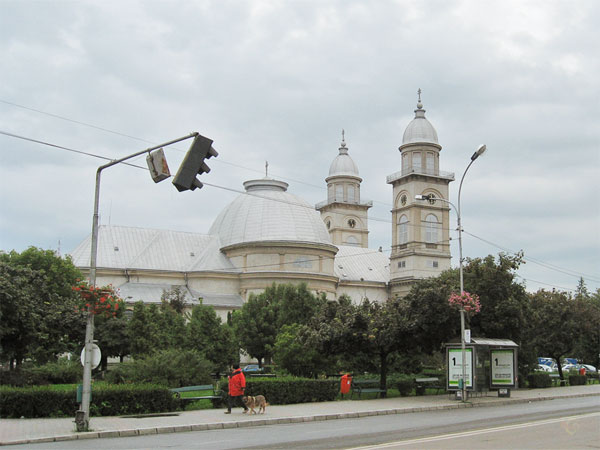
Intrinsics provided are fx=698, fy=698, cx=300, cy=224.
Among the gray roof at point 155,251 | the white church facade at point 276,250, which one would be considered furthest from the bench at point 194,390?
the gray roof at point 155,251

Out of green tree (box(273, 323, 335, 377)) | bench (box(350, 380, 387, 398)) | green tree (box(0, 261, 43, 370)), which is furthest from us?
green tree (box(273, 323, 335, 377))

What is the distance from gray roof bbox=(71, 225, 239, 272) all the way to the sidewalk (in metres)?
49.0

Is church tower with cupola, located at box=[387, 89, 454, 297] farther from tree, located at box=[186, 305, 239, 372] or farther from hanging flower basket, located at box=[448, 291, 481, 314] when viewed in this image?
hanging flower basket, located at box=[448, 291, 481, 314]

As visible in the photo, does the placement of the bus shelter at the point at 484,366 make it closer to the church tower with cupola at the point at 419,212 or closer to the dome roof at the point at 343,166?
the church tower with cupola at the point at 419,212

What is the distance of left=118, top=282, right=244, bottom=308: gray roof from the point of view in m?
71.1

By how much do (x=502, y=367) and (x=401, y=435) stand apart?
59.7 feet

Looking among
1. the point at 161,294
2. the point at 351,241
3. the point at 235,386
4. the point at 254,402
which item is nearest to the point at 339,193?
the point at 351,241

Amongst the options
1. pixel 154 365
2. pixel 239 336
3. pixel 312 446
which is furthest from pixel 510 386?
pixel 239 336

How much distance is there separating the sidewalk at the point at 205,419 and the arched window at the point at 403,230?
198 feet

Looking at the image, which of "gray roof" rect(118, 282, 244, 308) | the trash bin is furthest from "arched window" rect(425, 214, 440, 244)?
the trash bin

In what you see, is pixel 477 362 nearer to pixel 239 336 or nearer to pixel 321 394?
pixel 321 394

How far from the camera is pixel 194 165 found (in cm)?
1609

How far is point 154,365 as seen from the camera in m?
29.5

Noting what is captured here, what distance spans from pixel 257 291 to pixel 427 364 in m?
25.8
